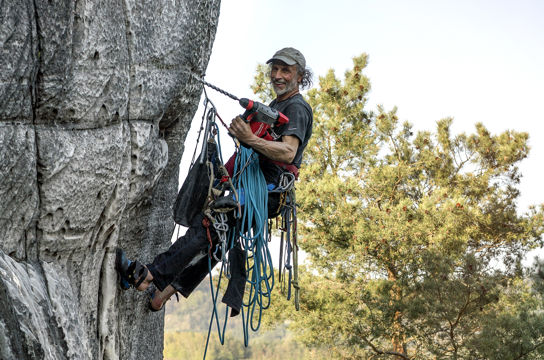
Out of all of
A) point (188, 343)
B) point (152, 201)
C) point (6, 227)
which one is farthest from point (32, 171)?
point (188, 343)

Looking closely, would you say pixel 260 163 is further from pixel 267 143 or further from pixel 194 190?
pixel 194 190

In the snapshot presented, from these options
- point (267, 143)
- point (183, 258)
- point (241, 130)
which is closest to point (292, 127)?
point (267, 143)

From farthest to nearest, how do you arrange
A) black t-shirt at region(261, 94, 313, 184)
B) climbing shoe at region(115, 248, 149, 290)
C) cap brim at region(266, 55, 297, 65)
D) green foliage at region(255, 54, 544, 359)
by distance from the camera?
green foliage at region(255, 54, 544, 359)
cap brim at region(266, 55, 297, 65)
black t-shirt at region(261, 94, 313, 184)
climbing shoe at region(115, 248, 149, 290)

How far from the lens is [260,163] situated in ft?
13.0

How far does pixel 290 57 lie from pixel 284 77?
133 mm

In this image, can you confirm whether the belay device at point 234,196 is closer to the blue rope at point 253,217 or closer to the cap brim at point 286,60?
the blue rope at point 253,217

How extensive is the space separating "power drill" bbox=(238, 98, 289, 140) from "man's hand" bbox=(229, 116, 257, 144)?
0.13 ft

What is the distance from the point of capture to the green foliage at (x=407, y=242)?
8.30 m

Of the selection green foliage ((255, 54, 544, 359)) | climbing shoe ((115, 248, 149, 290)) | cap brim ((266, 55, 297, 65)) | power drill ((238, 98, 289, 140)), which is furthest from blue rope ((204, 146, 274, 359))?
green foliage ((255, 54, 544, 359))

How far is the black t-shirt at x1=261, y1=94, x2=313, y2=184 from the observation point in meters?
3.76

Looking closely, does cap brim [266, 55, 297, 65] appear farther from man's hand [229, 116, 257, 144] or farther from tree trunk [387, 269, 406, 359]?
tree trunk [387, 269, 406, 359]

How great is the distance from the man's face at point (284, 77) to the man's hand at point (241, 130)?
525 mm

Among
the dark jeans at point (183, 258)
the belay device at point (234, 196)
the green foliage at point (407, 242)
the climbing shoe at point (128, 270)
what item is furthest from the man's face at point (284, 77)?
the green foliage at point (407, 242)

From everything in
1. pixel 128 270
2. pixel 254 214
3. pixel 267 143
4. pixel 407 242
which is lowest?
pixel 128 270
